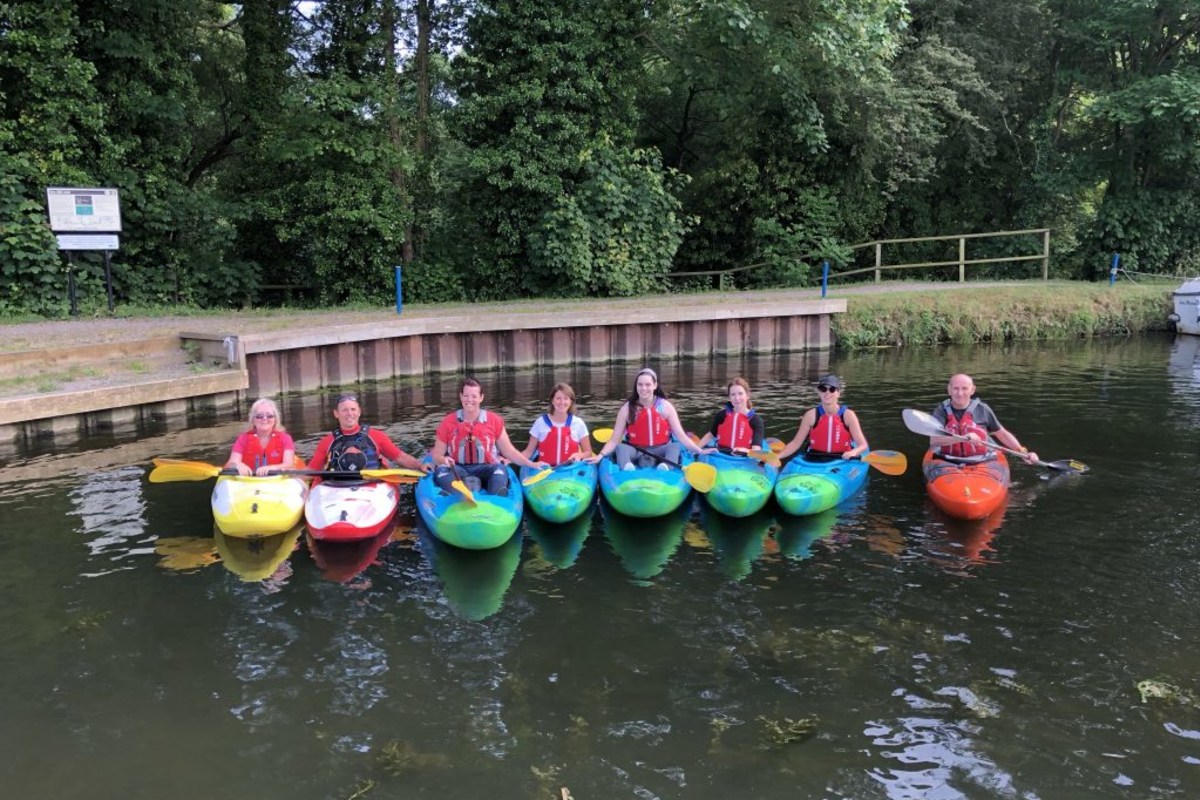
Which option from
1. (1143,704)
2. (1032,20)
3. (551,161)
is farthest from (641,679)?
(1032,20)

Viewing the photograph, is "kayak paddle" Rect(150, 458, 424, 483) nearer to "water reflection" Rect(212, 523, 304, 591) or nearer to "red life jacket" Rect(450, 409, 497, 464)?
"red life jacket" Rect(450, 409, 497, 464)

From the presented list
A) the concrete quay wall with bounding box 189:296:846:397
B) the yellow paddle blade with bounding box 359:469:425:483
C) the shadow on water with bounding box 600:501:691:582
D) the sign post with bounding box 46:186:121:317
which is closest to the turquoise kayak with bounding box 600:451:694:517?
the shadow on water with bounding box 600:501:691:582

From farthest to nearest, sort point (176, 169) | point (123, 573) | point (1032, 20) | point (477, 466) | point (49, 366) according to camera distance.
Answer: point (1032, 20) < point (176, 169) < point (49, 366) < point (477, 466) < point (123, 573)

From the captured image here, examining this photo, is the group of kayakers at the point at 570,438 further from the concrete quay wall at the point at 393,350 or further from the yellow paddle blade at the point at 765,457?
the concrete quay wall at the point at 393,350

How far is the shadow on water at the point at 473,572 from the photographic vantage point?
20.4 feet

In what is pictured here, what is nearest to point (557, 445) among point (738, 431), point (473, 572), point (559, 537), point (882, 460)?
point (559, 537)

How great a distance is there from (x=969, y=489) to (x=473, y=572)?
Answer: 4.12 metres

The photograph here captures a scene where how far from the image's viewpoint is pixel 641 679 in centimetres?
510

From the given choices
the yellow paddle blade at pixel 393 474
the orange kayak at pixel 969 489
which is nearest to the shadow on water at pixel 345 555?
the yellow paddle blade at pixel 393 474

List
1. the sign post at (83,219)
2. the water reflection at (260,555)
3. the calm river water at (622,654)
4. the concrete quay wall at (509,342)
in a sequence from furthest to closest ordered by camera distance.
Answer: the sign post at (83,219) < the concrete quay wall at (509,342) < the water reflection at (260,555) < the calm river water at (622,654)

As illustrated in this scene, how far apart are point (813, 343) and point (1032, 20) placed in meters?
13.7

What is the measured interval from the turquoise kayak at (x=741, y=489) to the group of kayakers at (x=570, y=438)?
43cm

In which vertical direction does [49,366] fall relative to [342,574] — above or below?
above

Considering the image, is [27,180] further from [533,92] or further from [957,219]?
[957,219]
